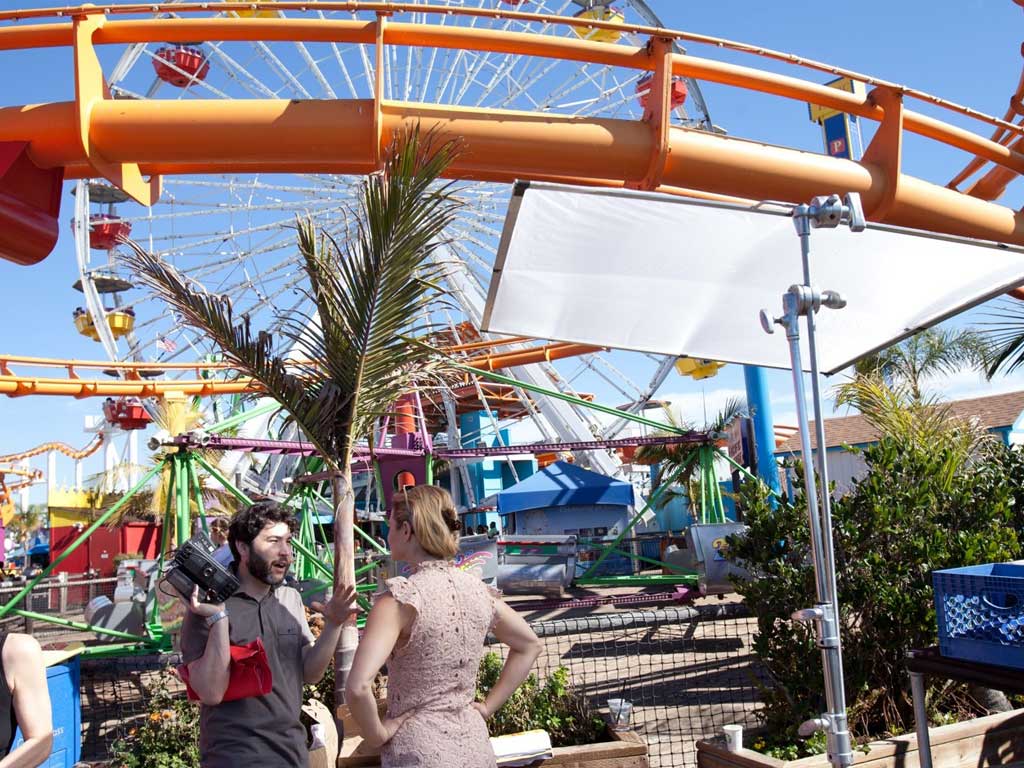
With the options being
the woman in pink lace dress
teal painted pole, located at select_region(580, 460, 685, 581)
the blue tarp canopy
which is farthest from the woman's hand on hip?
the blue tarp canopy

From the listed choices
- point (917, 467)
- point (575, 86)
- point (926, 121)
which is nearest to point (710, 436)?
point (917, 467)

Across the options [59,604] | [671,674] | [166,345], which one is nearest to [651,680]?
[671,674]

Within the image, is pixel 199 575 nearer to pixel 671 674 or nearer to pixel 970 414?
pixel 671 674

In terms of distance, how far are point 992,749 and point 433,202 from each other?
12.0ft

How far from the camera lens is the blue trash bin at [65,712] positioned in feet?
15.4

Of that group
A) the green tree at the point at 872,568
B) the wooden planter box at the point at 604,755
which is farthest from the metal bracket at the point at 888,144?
the wooden planter box at the point at 604,755

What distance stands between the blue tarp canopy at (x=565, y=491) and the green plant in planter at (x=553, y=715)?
1304cm

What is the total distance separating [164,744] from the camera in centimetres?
423

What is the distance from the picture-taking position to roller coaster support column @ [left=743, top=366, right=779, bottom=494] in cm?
1150

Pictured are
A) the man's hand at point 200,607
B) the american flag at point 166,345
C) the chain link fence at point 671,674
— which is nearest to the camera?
the man's hand at point 200,607

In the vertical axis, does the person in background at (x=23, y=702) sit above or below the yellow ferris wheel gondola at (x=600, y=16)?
below

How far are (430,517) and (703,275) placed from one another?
2549mm

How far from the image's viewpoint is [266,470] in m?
25.7

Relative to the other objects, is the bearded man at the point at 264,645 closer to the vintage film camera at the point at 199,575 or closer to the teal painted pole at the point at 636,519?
Result: the vintage film camera at the point at 199,575
